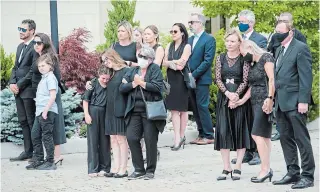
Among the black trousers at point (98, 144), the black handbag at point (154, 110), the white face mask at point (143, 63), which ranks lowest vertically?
the black trousers at point (98, 144)

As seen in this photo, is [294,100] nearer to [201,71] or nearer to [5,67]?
[201,71]

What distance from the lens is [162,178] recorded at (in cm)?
999

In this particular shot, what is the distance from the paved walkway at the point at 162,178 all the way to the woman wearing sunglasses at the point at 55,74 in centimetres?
32

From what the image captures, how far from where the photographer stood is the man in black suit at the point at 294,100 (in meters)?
9.05

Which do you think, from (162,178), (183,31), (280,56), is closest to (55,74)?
(183,31)

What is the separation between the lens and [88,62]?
14.0 m

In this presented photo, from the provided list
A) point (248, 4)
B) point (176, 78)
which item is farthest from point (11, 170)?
point (248, 4)

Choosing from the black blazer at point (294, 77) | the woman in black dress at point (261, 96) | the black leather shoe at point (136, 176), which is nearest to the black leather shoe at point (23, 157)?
the black leather shoe at point (136, 176)

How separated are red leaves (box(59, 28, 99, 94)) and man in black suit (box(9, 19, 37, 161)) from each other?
2.38m

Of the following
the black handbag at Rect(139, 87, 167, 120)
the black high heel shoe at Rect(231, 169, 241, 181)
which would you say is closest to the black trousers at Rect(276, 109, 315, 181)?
the black high heel shoe at Rect(231, 169, 241, 181)

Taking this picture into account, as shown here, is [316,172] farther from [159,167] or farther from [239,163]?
[159,167]

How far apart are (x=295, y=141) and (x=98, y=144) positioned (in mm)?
2544

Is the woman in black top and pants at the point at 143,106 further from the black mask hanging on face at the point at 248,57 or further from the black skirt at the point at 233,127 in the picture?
the black mask hanging on face at the point at 248,57

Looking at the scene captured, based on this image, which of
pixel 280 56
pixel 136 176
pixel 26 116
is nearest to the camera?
pixel 280 56
